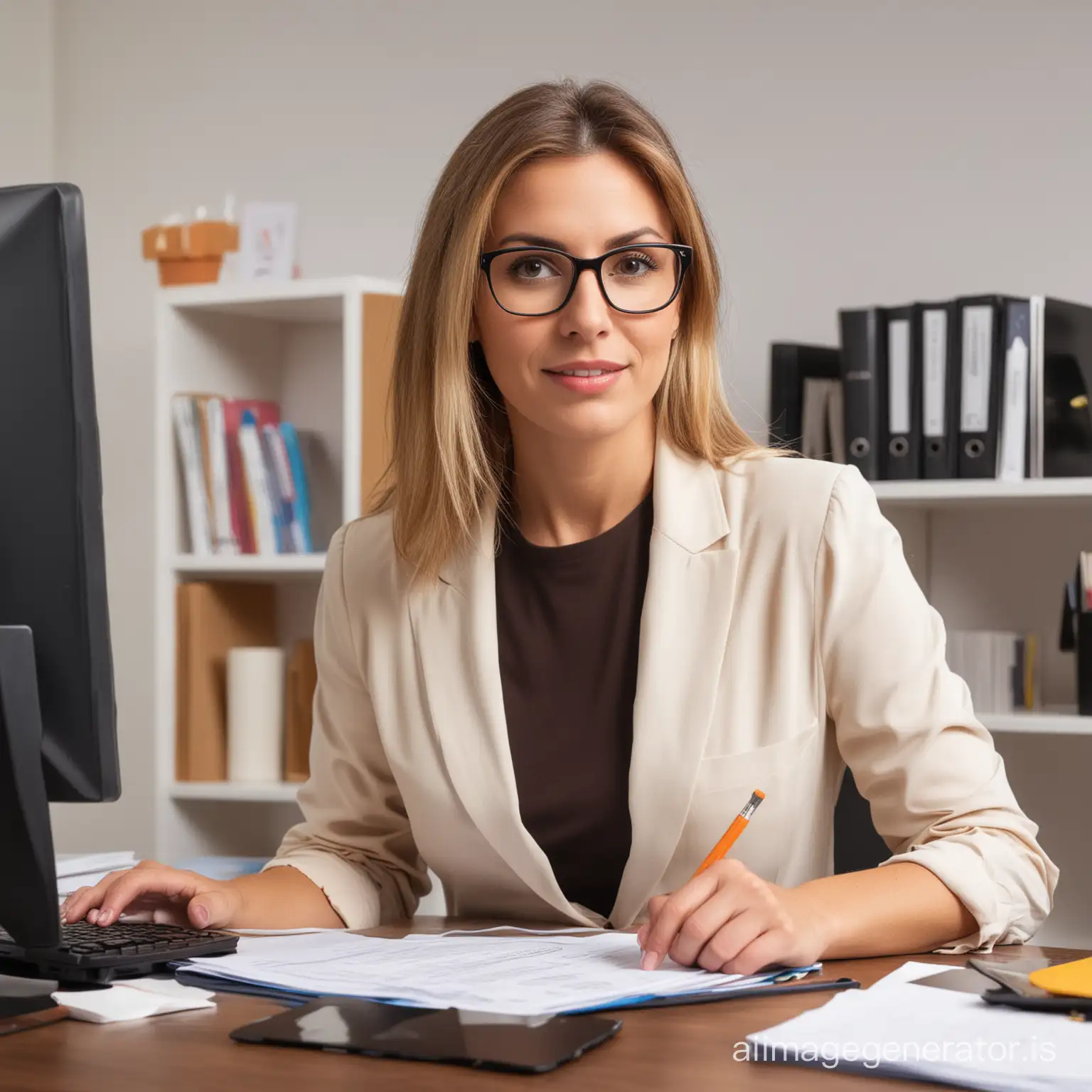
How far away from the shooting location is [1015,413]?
2496 millimetres

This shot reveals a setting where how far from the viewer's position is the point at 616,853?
1.50m

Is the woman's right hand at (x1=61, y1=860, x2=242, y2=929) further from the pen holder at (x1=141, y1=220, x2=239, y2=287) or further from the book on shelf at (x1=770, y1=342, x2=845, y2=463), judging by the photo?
the pen holder at (x1=141, y1=220, x2=239, y2=287)

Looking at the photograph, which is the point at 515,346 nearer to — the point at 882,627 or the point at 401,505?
the point at 401,505

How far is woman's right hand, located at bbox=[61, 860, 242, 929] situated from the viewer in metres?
1.25

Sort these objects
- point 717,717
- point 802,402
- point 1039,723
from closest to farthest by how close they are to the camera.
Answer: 1. point 717,717
2. point 1039,723
3. point 802,402

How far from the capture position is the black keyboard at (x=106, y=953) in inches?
41.3

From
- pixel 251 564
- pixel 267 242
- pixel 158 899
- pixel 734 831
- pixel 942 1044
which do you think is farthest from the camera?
pixel 267 242

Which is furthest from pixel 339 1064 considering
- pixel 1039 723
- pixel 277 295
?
pixel 277 295

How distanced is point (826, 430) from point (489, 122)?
1.30m

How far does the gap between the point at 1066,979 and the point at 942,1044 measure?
140mm

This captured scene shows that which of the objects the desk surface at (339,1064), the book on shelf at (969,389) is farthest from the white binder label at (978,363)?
the desk surface at (339,1064)

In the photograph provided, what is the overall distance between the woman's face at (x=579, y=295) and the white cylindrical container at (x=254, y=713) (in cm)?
173

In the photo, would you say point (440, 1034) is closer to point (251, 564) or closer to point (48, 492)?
point (48, 492)

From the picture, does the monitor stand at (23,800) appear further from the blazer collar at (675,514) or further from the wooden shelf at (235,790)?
the wooden shelf at (235,790)
